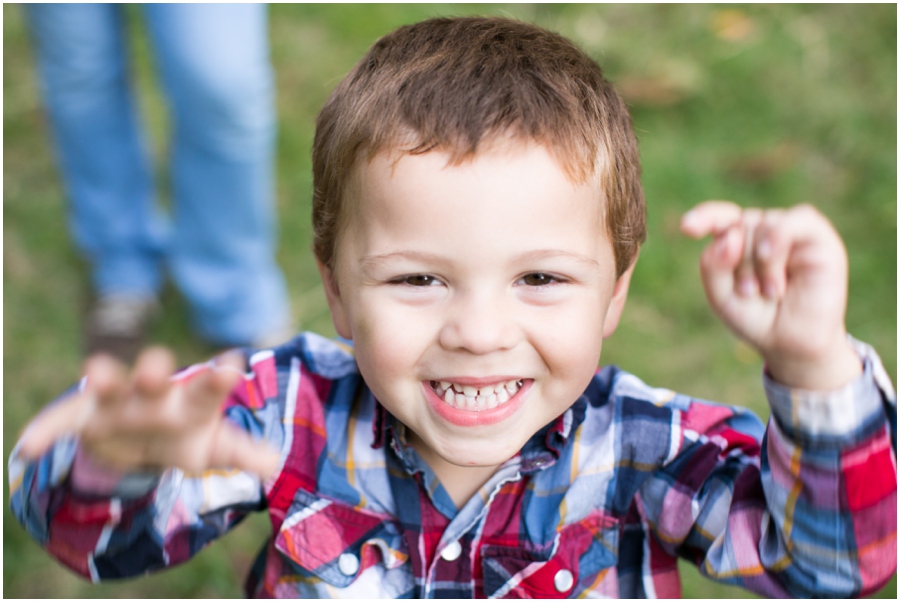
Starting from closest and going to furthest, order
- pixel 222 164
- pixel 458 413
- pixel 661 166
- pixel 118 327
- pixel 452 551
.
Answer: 1. pixel 458 413
2. pixel 452 551
3. pixel 222 164
4. pixel 118 327
5. pixel 661 166

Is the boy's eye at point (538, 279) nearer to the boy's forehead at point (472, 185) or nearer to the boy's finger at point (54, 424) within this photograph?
the boy's forehead at point (472, 185)

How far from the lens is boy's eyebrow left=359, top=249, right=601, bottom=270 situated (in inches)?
42.6

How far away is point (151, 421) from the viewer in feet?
3.20

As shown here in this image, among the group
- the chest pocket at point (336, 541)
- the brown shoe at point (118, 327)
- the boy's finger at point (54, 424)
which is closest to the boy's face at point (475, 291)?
the chest pocket at point (336, 541)

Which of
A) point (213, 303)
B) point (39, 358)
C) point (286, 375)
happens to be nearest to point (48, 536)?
point (286, 375)

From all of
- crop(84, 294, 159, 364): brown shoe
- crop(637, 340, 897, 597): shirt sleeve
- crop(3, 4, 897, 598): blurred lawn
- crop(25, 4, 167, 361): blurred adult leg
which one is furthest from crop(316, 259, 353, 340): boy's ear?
crop(84, 294, 159, 364): brown shoe

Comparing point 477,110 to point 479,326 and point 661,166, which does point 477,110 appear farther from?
point 661,166

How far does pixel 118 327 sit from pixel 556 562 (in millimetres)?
1834

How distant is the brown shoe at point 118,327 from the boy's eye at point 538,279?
1.91 m

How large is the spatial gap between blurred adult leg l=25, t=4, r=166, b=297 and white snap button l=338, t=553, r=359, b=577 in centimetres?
156

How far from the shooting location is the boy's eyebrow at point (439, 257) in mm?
1081

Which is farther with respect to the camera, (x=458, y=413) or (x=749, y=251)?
(x=458, y=413)

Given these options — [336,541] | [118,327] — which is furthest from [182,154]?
[336,541]

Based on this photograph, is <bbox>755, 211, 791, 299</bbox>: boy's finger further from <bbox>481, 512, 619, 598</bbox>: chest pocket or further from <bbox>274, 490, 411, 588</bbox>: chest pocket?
<bbox>274, 490, 411, 588</bbox>: chest pocket
